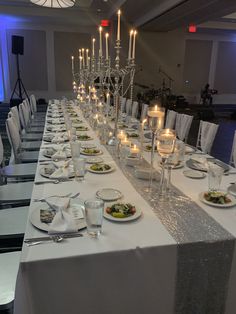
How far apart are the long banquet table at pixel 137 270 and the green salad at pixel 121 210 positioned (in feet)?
0.14

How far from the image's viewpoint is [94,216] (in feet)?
3.44

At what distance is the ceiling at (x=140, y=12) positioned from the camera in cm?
665

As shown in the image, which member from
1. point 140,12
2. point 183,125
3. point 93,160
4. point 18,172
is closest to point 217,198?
point 93,160

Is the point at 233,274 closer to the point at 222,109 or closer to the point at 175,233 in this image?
the point at 175,233

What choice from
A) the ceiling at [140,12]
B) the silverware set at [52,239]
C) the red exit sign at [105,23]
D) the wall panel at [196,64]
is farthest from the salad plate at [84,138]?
the wall panel at [196,64]

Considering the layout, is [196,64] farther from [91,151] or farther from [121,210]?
[121,210]

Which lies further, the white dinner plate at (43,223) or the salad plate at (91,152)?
the salad plate at (91,152)

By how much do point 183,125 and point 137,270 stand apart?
110 inches

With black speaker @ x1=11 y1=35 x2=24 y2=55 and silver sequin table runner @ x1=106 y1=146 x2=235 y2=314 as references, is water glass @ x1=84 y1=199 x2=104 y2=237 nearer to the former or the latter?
silver sequin table runner @ x1=106 y1=146 x2=235 y2=314

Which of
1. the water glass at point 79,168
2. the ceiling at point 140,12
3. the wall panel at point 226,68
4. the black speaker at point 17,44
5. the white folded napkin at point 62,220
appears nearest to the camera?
the white folded napkin at point 62,220

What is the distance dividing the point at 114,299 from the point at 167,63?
422 inches

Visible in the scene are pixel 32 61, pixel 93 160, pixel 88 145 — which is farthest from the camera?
pixel 32 61

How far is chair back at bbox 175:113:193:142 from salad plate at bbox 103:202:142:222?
7.98 feet

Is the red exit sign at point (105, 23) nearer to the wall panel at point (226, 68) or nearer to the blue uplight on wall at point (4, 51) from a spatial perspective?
the blue uplight on wall at point (4, 51)
